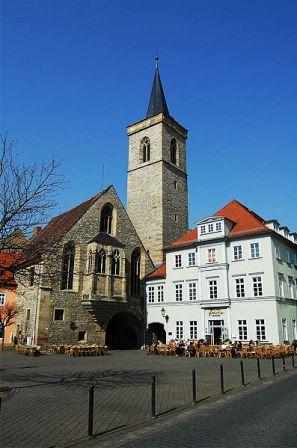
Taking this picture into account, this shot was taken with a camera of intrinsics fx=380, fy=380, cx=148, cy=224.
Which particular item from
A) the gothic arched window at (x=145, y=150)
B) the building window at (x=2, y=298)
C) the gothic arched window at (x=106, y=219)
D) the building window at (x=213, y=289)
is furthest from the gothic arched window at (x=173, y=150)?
the building window at (x=2, y=298)

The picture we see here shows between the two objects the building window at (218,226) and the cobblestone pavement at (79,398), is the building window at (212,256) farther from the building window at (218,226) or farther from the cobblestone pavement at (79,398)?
the cobblestone pavement at (79,398)

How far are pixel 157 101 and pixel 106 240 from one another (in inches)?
1051

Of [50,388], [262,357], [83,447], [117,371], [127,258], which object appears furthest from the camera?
[127,258]

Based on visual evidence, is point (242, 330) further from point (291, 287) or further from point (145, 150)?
point (145, 150)

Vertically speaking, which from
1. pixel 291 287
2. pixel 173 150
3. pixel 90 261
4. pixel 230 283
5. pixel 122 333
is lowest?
pixel 122 333

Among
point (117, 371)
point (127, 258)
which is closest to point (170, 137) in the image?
point (127, 258)

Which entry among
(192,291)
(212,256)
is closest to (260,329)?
(192,291)

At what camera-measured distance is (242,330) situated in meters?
30.3

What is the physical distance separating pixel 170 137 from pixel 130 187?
28.2 feet

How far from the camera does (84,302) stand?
32.7 meters

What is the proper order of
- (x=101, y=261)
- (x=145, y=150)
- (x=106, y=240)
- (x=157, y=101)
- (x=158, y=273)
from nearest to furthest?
1. (x=101, y=261)
2. (x=106, y=240)
3. (x=158, y=273)
4. (x=145, y=150)
5. (x=157, y=101)

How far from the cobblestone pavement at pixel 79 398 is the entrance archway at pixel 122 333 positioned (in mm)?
20858

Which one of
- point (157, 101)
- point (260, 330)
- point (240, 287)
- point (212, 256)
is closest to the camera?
point (260, 330)

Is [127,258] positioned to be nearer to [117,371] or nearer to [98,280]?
[98,280]
